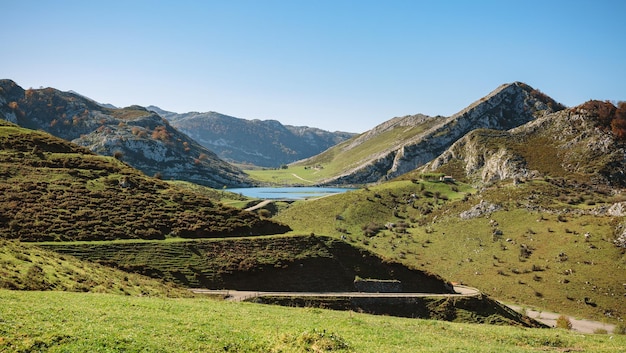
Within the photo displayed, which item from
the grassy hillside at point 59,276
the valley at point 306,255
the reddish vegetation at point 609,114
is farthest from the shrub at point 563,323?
the reddish vegetation at point 609,114

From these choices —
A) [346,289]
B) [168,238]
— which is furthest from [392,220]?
[168,238]

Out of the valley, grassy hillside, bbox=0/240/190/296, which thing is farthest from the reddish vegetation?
grassy hillside, bbox=0/240/190/296

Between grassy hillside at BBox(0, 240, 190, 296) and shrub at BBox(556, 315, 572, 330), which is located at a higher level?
grassy hillside at BBox(0, 240, 190, 296)

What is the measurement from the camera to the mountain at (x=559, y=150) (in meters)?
129

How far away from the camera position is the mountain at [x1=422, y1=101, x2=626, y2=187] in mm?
129250

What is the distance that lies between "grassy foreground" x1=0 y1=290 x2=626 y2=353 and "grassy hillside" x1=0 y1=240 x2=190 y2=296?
538cm

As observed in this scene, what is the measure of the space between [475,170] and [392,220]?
56242 millimetres

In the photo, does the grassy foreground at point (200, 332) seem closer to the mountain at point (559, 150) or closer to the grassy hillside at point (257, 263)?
the grassy hillside at point (257, 263)

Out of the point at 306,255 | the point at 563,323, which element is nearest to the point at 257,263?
the point at 306,255

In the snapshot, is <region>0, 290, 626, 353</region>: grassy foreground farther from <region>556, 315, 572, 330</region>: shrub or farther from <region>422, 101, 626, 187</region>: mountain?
<region>422, 101, 626, 187</region>: mountain

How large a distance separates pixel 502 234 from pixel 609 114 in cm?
8372

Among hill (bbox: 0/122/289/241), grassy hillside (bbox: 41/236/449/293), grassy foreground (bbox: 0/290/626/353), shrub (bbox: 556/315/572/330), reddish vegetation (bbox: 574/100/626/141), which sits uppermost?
reddish vegetation (bbox: 574/100/626/141)

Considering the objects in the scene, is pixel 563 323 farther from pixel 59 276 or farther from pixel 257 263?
pixel 59 276

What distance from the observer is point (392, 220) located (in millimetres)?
128250
